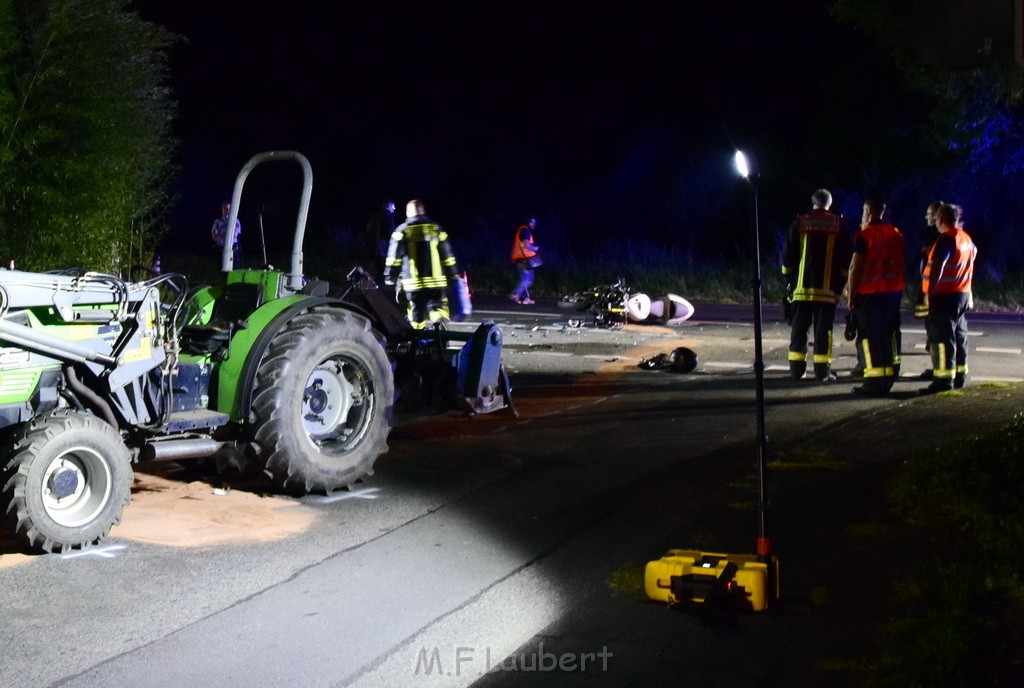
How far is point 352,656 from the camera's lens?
561cm

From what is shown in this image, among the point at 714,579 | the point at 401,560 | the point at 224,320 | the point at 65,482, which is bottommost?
the point at 401,560

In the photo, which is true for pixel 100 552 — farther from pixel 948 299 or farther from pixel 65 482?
pixel 948 299

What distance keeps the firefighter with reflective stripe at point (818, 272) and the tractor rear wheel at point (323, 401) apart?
232 inches

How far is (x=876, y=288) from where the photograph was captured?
12875 millimetres

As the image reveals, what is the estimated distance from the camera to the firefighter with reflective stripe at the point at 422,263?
46.9 ft

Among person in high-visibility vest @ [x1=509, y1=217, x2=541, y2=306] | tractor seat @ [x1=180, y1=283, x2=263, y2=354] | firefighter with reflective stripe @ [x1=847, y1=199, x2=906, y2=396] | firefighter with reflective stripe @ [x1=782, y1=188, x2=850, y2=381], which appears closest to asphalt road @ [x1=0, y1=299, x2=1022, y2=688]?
firefighter with reflective stripe @ [x1=847, y1=199, x2=906, y2=396]

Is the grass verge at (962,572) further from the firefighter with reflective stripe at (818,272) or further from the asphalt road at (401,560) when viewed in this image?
the firefighter with reflective stripe at (818,272)

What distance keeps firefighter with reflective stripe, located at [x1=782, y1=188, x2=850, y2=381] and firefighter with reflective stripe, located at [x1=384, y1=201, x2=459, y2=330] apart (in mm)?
3814

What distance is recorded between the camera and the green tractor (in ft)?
23.3

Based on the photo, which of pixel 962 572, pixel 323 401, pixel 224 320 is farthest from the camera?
pixel 224 320

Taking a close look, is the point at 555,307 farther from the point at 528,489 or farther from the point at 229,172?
the point at 229,172

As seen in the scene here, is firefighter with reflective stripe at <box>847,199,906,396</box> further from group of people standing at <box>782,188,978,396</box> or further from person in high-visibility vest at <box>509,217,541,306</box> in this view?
person in high-visibility vest at <box>509,217,541,306</box>

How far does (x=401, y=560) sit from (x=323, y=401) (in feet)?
6.97

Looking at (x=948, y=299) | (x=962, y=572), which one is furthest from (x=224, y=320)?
(x=948, y=299)
